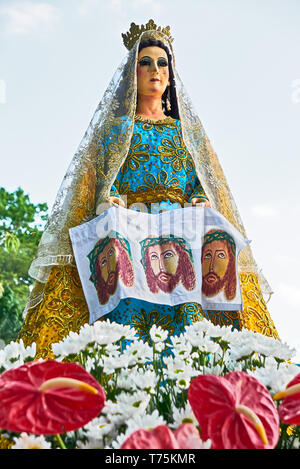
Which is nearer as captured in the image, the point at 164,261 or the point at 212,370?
the point at 212,370

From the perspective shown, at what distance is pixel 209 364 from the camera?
1660 mm

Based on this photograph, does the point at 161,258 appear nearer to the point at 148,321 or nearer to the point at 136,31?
the point at 148,321

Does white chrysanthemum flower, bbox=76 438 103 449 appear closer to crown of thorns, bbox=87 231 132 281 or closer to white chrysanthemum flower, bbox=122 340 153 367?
white chrysanthemum flower, bbox=122 340 153 367

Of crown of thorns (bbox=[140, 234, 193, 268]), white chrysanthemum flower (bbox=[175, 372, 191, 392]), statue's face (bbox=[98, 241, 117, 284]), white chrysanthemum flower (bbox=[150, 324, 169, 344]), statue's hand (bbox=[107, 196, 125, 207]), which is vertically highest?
statue's hand (bbox=[107, 196, 125, 207])

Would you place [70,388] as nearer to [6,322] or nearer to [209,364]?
[209,364]

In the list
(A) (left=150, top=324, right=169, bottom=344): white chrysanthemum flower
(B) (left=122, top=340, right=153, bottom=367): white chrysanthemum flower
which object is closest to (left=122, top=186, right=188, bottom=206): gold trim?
(A) (left=150, top=324, right=169, bottom=344): white chrysanthemum flower

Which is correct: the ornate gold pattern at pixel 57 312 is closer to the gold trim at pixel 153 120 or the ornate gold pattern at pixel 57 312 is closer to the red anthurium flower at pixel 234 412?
the gold trim at pixel 153 120

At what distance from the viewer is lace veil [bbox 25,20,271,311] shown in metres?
3.83

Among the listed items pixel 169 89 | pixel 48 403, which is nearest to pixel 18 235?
pixel 169 89

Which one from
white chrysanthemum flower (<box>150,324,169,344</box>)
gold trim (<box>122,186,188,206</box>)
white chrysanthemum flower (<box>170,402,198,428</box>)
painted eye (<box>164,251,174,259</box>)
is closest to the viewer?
white chrysanthemum flower (<box>170,402,198,428</box>)

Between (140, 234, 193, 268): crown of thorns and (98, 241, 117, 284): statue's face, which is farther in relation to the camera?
(140, 234, 193, 268): crown of thorns

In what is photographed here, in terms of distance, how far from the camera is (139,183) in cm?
404

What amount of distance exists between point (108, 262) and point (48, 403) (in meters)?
2.27
